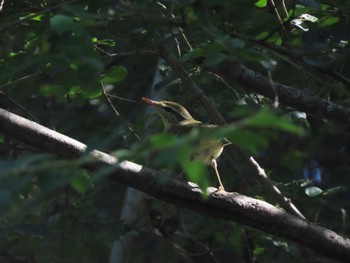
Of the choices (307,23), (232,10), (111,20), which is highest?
(111,20)

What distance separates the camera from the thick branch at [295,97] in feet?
11.1

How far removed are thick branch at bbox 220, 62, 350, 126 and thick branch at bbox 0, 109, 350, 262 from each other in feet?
1.76

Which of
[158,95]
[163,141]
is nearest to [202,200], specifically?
[163,141]

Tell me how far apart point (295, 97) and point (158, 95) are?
222cm

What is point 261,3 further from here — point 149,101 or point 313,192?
point 149,101

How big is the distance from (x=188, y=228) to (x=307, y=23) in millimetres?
2128

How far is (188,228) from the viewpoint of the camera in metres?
5.25

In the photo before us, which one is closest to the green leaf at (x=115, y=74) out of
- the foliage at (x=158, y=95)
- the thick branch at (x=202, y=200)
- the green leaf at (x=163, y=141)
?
the foliage at (x=158, y=95)

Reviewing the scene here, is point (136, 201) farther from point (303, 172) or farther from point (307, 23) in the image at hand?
point (307, 23)

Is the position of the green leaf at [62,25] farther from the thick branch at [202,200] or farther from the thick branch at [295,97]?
the thick branch at [295,97]

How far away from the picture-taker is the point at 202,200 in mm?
3488

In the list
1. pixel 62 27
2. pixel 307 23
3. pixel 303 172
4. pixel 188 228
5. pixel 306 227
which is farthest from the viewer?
pixel 303 172

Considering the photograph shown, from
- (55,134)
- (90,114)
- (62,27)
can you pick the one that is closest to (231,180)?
(90,114)

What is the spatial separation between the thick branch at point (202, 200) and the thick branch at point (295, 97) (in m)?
0.54
